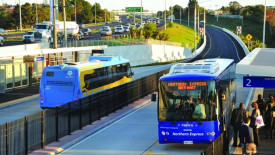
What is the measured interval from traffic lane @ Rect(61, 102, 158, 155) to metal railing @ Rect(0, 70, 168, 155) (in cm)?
102

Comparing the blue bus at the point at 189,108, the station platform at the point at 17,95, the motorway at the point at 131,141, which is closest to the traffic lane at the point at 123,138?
the motorway at the point at 131,141

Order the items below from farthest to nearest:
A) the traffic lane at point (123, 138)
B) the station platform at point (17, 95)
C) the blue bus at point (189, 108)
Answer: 1. the station platform at point (17, 95)
2. the traffic lane at point (123, 138)
3. the blue bus at point (189, 108)

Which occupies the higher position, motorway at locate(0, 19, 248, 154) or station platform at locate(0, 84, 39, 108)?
motorway at locate(0, 19, 248, 154)

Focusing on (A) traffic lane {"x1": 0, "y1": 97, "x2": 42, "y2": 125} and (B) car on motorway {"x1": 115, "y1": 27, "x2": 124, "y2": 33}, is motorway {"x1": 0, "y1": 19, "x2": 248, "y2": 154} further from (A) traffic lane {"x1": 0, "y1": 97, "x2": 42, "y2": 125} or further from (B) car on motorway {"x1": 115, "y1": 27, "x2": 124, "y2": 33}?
(B) car on motorway {"x1": 115, "y1": 27, "x2": 124, "y2": 33}

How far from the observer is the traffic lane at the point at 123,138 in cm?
1867

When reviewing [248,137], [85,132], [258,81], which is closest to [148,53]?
[85,132]

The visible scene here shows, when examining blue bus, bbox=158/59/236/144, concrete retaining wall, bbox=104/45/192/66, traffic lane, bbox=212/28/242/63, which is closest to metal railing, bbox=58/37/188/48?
concrete retaining wall, bbox=104/45/192/66

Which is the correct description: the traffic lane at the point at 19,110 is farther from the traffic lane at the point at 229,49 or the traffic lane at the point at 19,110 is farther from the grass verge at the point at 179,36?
the grass verge at the point at 179,36

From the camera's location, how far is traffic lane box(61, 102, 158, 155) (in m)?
18.7

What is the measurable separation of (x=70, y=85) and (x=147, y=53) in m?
49.0

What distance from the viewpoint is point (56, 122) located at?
19.8 metres

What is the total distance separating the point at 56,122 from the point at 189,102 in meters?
5.55

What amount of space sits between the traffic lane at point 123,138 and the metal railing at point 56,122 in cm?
102

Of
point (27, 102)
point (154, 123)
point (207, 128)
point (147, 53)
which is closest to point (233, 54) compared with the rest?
point (147, 53)
